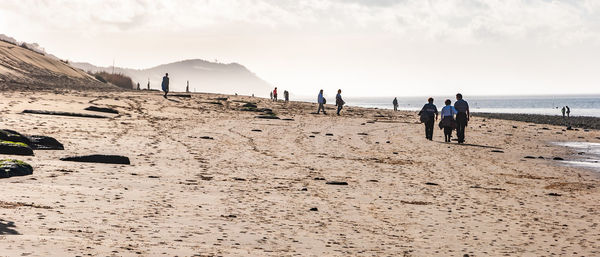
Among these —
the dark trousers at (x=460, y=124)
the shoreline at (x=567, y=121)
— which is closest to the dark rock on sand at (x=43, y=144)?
the dark trousers at (x=460, y=124)

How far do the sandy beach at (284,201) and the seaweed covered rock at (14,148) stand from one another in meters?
0.33

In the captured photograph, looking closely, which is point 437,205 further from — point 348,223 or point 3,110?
point 3,110

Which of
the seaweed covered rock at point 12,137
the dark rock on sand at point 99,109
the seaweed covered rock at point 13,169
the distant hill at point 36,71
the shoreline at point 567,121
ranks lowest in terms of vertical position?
the shoreline at point 567,121

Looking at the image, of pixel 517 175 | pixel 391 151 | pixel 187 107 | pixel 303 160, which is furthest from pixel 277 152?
pixel 187 107

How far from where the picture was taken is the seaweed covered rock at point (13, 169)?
945 cm

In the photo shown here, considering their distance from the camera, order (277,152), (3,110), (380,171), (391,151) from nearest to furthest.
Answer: (380,171), (277,152), (391,151), (3,110)

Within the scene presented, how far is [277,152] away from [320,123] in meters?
14.5

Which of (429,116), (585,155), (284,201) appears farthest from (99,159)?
(585,155)

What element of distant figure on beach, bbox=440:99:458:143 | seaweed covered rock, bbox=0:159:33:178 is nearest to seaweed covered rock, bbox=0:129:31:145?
seaweed covered rock, bbox=0:159:33:178

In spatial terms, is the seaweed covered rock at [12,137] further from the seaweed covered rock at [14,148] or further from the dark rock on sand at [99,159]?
the dark rock on sand at [99,159]

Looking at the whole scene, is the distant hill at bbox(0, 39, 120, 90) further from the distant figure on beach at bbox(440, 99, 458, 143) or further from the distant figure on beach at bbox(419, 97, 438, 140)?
the distant figure on beach at bbox(440, 99, 458, 143)

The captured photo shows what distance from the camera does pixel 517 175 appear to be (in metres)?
14.6

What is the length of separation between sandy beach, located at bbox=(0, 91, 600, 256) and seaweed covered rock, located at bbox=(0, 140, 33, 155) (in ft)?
1.09

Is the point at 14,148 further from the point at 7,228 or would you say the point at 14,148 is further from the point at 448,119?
the point at 448,119
